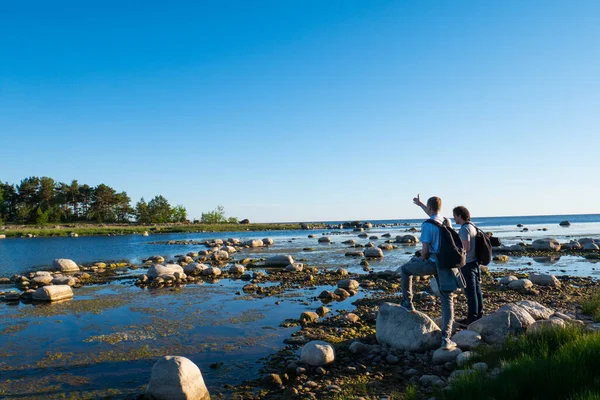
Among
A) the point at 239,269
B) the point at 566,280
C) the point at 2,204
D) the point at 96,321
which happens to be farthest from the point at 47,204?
the point at 566,280

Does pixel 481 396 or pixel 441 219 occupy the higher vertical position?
pixel 441 219

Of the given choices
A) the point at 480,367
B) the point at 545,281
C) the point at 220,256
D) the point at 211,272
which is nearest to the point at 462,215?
the point at 480,367

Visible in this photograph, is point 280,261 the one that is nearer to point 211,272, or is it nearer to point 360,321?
point 211,272

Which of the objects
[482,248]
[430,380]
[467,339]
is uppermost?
[482,248]

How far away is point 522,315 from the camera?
875 cm

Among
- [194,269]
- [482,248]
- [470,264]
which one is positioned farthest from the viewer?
[194,269]

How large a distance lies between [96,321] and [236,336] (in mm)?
5006

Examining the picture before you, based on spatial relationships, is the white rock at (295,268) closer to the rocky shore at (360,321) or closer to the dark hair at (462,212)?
the rocky shore at (360,321)

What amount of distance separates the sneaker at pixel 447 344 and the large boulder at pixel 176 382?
4.51 m

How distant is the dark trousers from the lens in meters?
9.05

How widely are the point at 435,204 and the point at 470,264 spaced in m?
2.07

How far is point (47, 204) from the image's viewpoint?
107500 millimetres

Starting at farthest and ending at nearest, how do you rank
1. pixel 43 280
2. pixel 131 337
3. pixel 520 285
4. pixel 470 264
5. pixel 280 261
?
1. pixel 280 261
2. pixel 43 280
3. pixel 520 285
4. pixel 131 337
5. pixel 470 264

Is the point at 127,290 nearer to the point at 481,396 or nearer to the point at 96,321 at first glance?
the point at 96,321
